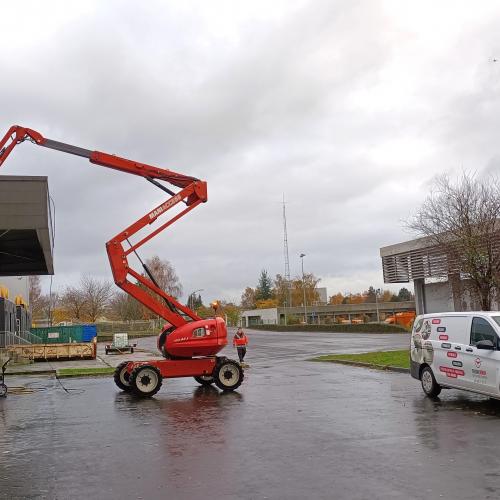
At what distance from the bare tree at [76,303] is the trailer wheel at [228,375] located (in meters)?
83.7

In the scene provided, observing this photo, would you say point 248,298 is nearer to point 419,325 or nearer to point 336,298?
point 336,298

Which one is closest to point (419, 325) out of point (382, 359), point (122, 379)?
point (122, 379)

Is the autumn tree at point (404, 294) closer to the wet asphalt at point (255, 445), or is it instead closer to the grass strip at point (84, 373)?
the grass strip at point (84, 373)

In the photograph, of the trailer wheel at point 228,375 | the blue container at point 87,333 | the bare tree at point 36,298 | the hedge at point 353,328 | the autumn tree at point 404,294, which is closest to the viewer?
the trailer wheel at point 228,375

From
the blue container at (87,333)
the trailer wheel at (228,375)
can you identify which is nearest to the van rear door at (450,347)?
the trailer wheel at (228,375)

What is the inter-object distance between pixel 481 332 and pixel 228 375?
6692 millimetres

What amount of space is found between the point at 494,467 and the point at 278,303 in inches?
4942

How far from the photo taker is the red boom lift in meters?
15.0

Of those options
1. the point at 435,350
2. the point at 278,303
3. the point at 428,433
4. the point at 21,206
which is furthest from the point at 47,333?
the point at 278,303

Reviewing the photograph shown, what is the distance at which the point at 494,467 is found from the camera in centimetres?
677

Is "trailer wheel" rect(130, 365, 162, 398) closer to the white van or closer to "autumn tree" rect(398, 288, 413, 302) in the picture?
the white van

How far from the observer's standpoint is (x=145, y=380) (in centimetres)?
1465

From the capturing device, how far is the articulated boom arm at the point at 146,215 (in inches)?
610

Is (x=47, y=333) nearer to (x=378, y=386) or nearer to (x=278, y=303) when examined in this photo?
(x=378, y=386)
